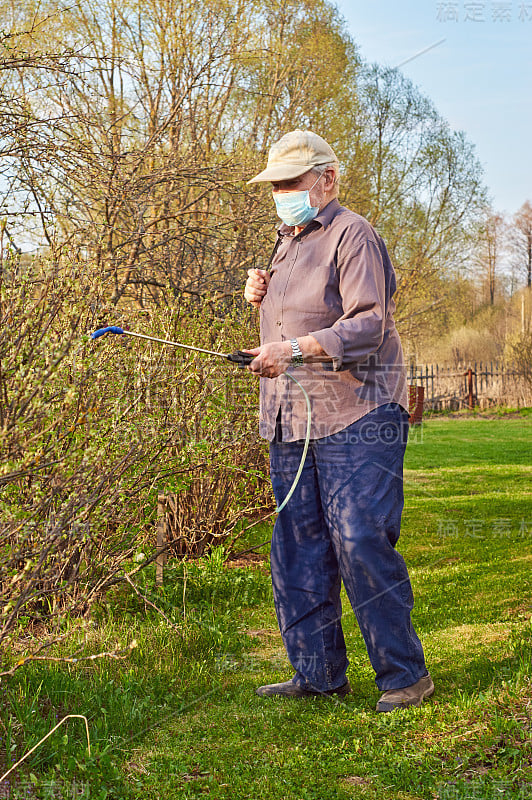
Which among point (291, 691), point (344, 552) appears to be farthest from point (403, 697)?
point (344, 552)

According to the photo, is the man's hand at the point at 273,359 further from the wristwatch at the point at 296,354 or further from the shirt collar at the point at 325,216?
the shirt collar at the point at 325,216

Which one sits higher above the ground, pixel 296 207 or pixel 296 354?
pixel 296 207

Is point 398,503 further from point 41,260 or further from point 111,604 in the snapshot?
point 111,604

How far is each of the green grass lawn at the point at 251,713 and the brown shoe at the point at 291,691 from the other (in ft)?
0.15

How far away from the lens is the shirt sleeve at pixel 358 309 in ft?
9.41

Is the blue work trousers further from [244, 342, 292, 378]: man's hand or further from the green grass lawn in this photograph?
[244, 342, 292, 378]: man's hand

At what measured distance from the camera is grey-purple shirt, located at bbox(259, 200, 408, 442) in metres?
2.93

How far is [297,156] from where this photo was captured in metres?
3.13

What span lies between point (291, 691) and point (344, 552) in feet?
2.36

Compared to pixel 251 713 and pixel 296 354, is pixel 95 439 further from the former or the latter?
pixel 251 713

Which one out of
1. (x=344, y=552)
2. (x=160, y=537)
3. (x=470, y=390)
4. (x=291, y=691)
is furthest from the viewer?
(x=470, y=390)

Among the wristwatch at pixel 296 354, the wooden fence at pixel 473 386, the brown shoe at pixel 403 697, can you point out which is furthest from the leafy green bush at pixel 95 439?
the wooden fence at pixel 473 386

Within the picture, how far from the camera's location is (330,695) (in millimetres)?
3291

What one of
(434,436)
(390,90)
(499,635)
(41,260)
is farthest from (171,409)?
(390,90)
